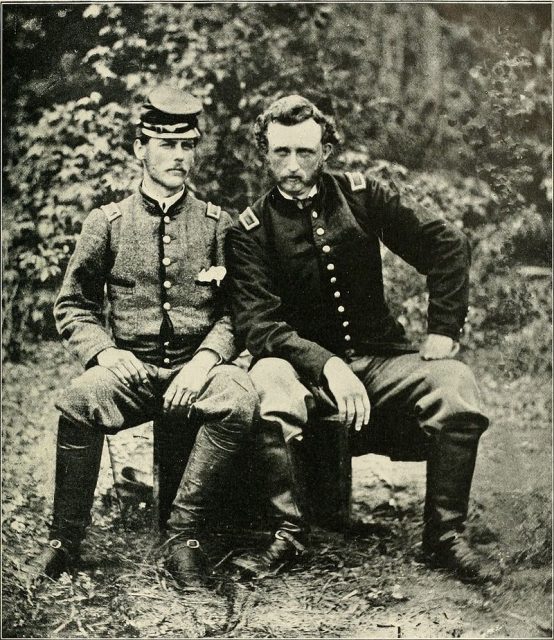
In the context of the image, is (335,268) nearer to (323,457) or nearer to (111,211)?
(323,457)

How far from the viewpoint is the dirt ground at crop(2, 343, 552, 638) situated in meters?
3.01

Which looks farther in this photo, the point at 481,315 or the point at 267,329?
the point at 481,315

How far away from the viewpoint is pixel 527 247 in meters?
3.28

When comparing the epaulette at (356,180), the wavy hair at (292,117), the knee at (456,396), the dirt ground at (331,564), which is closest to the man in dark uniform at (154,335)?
the dirt ground at (331,564)

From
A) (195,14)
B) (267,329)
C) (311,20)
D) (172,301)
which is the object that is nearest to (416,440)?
(267,329)

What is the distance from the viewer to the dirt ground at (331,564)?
3014 millimetres

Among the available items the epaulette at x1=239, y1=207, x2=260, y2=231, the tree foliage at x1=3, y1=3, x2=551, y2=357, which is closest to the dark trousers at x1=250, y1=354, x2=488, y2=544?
the tree foliage at x1=3, y1=3, x2=551, y2=357

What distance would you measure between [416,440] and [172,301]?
44.9 inches

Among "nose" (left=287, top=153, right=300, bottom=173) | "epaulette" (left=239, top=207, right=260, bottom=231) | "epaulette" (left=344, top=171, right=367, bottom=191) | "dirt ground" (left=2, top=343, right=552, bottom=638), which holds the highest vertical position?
"nose" (left=287, top=153, right=300, bottom=173)

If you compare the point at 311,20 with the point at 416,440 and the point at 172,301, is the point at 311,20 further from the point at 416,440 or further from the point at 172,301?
the point at 416,440

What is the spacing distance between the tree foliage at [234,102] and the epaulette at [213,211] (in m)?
0.10

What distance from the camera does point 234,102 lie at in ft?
10.5

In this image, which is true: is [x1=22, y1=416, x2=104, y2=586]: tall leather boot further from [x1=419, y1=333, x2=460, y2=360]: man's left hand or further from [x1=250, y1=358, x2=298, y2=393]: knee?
[x1=419, y1=333, x2=460, y2=360]: man's left hand

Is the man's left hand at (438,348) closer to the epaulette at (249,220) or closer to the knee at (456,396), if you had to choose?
the knee at (456,396)
